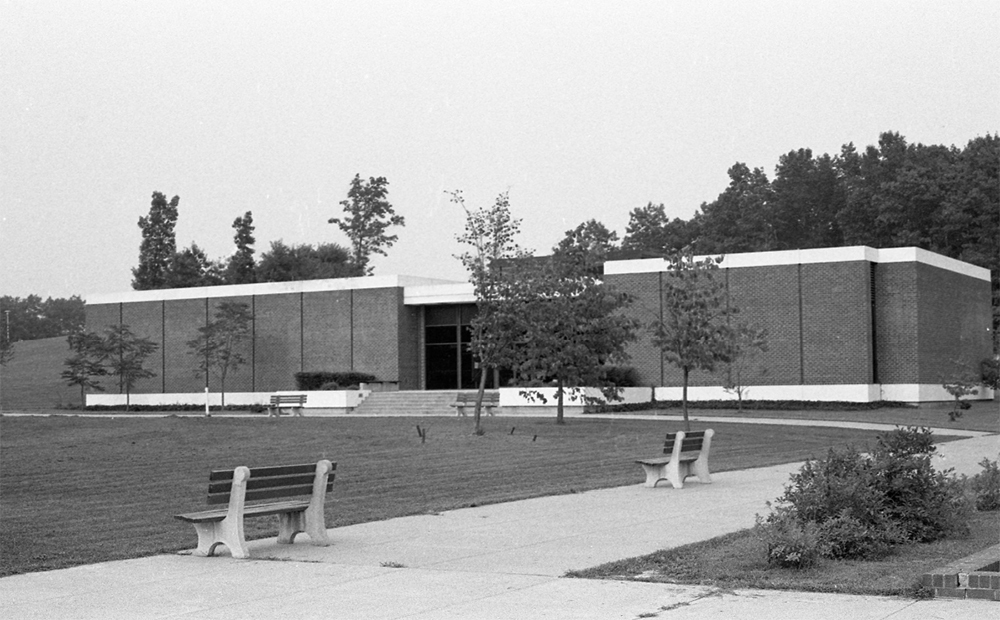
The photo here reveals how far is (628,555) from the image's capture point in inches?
444

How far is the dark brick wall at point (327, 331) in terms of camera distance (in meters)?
60.5

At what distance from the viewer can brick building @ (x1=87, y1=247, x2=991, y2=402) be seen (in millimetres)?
50156

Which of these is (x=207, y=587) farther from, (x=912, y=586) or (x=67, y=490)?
(x=67, y=490)

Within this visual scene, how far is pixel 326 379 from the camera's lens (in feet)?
188

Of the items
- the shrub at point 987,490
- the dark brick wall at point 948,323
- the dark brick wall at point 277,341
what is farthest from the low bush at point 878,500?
the dark brick wall at point 277,341

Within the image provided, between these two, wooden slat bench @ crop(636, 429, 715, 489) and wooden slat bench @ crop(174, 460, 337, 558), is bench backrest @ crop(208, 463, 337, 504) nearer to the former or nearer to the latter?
wooden slat bench @ crop(174, 460, 337, 558)

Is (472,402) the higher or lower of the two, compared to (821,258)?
lower

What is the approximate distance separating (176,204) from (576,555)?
9856 centimetres

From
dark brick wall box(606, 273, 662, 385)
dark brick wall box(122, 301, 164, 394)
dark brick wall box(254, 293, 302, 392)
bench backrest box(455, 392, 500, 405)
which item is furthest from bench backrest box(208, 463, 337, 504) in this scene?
dark brick wall box(122, 301, 164, 394)

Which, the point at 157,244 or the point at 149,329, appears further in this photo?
the point at 157,244

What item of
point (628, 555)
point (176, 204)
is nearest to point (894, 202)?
point (176, 204)

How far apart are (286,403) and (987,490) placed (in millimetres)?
40571

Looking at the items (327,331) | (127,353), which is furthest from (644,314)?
(127,353)

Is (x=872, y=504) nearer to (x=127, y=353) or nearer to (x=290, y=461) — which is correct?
(x=290, y=461)
